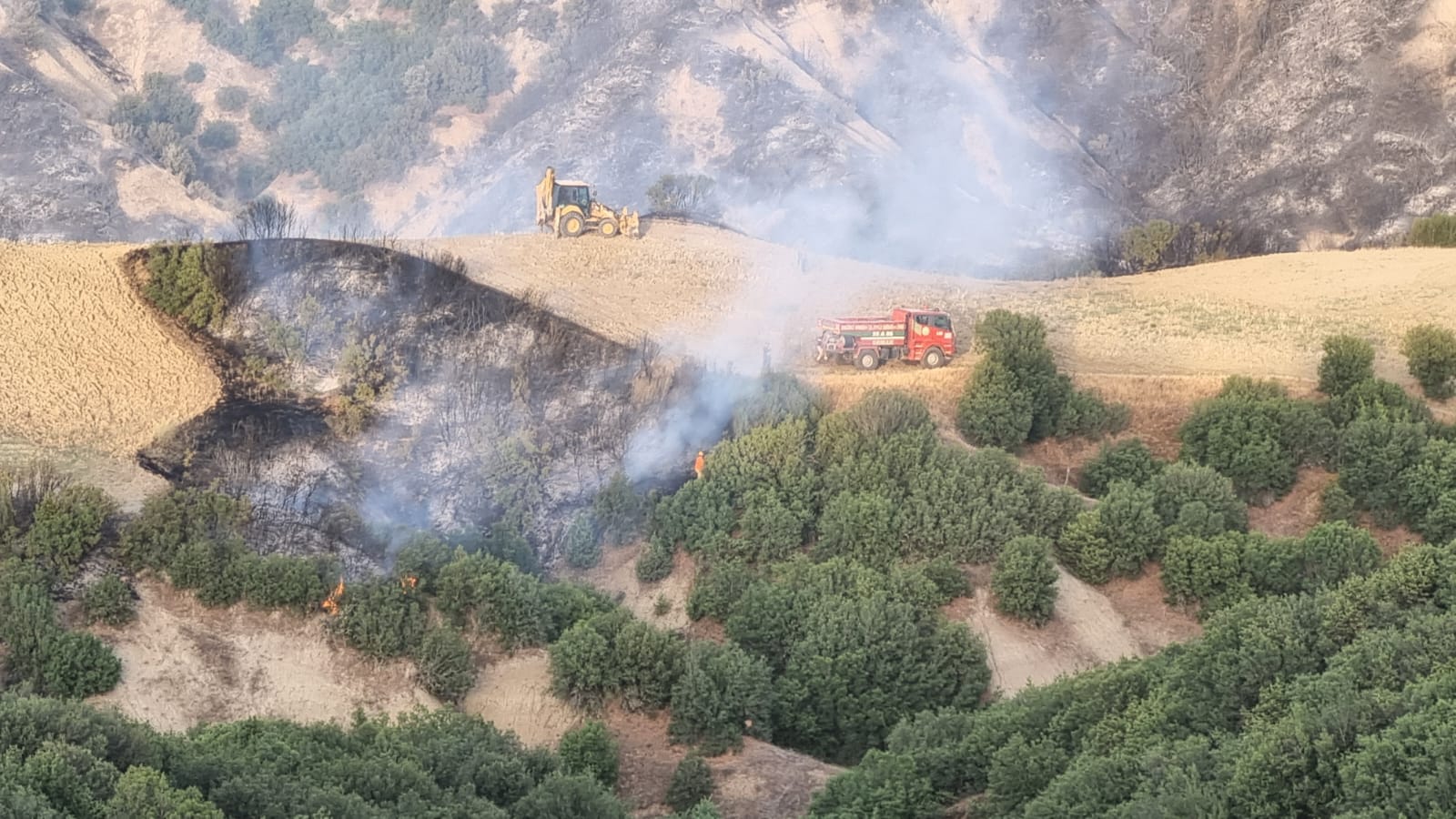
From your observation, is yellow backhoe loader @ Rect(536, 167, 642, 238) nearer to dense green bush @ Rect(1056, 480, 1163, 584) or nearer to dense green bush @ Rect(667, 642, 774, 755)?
dense green bush @ Rect(1056, 480, 1163, 584)

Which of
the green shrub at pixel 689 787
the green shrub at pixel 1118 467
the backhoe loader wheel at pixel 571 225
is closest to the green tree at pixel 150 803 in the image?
the green shrub at pixel 689 787

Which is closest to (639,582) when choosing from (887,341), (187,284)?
(887,341)

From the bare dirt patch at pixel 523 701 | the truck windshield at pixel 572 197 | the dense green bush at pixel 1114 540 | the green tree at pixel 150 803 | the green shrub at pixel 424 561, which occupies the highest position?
the truck windshield at pixel 572 197

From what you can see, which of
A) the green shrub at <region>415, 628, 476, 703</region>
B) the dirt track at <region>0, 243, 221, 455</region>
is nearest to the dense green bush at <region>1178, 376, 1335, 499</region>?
the green shrub at <region>415, 628, 476, 703</region>

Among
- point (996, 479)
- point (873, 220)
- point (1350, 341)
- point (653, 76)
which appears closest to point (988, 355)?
point (996, 479)

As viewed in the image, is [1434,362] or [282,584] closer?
[282,584]

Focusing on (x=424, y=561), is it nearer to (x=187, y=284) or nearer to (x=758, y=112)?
(x=187, y=284)

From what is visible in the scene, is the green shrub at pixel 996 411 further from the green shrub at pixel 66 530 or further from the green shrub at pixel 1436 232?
the green shrub at pixel 1436 232
